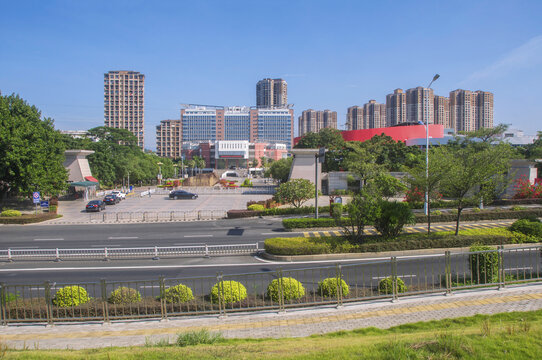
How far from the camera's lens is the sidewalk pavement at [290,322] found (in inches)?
313

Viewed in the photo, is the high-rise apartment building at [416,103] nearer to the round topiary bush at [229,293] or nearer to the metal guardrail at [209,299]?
the metal guardrail at [209,299]

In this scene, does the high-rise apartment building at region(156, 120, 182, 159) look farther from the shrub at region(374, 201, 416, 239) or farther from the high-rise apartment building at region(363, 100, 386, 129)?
the shrub at region(374, 201, 416, 239)

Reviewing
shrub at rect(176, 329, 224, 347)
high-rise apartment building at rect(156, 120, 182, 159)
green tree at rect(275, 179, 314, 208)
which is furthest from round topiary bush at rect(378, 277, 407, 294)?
high-rise apartment building at rect(156, 120, 182, 159)

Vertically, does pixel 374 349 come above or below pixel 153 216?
above

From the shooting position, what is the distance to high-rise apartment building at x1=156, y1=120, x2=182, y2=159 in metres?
184

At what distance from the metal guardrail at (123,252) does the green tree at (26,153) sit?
1774 centimetres

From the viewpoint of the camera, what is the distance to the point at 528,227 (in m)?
17.7

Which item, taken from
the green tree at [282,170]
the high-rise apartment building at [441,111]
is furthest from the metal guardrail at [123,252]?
the high-rise apartment building at [441,111]

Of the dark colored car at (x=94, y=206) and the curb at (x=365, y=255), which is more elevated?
the dark colored car at (x=94, y=206)

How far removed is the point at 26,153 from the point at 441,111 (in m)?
131

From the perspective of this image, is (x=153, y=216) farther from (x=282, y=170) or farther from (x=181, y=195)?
(x=282, y=170)

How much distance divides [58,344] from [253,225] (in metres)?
Result: 20.6

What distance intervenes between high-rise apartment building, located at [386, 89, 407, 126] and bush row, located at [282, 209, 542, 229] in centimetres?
11456

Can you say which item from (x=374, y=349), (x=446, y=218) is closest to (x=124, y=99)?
(x=446, y=218)
